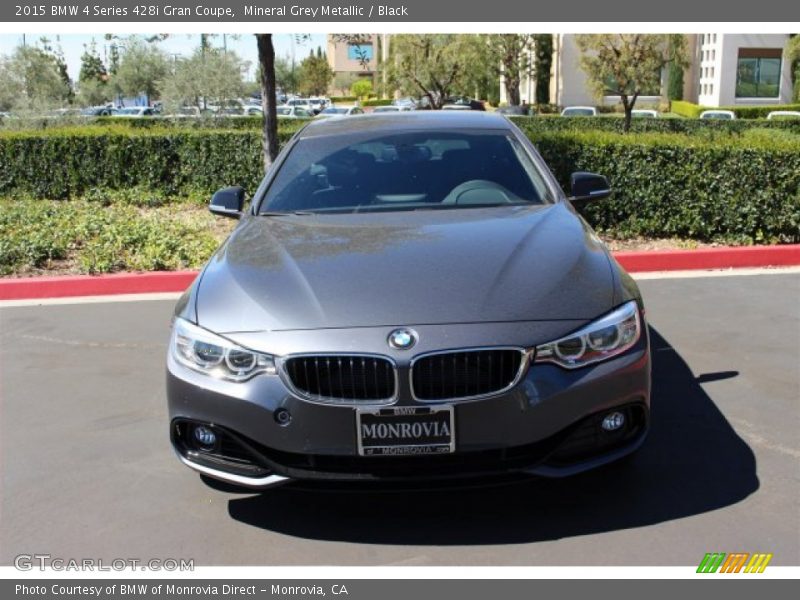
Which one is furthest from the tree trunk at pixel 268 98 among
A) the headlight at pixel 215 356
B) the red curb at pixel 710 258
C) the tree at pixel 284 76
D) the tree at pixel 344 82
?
the tree at pixel 344 82

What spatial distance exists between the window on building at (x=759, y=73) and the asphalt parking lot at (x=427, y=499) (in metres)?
46.6

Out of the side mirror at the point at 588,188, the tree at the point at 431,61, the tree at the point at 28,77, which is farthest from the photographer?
the tree at the point at 431,61

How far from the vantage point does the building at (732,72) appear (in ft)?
154

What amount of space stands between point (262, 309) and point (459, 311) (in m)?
0.80

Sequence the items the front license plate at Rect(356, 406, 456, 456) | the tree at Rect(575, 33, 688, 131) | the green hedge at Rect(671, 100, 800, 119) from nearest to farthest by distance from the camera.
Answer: the front license plate at Rect(356, 406, 456, 456)
the tree at Rect(575, 33, 688, 131)
the green hedge at Rect(671, 100, 800, 119)

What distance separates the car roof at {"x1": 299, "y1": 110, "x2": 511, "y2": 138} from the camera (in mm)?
5465

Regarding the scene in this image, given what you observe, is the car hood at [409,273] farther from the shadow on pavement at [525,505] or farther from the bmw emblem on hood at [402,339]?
the shadow on pavement at [525,505]

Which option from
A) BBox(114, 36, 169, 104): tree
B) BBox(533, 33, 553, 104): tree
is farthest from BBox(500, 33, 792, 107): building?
BBox(114, 36, 169, 104): tree

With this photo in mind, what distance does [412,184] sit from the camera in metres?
4.96

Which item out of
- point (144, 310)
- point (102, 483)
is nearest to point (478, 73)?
point (144, 310)

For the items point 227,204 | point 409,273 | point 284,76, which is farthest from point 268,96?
point 284,76

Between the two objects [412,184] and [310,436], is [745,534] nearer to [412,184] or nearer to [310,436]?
[310,436]

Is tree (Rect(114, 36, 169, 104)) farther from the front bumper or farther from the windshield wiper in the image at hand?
the front bumper

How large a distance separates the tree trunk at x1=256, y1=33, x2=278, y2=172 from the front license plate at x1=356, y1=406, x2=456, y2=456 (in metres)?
8.13
